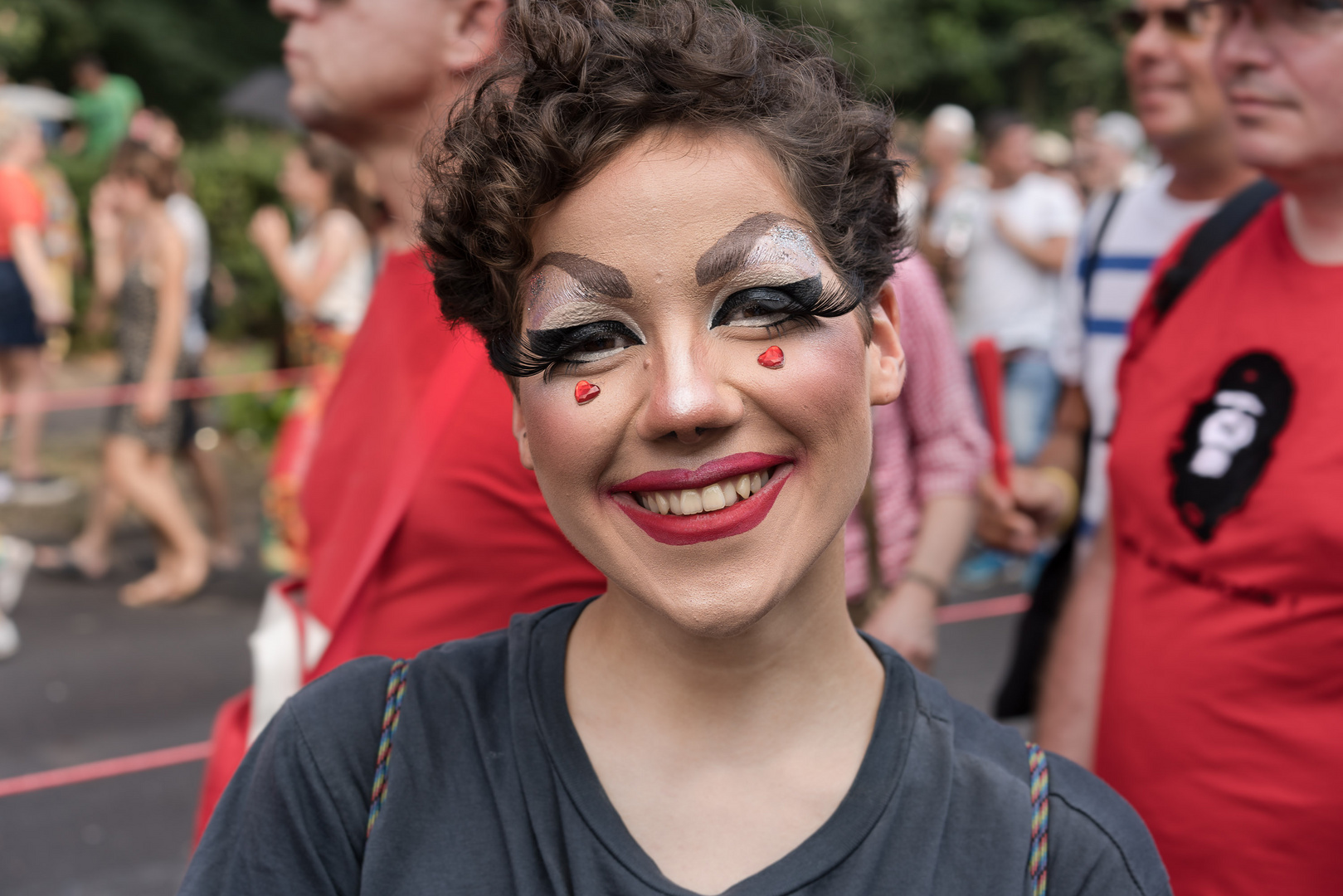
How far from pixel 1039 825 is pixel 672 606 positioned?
0.43m

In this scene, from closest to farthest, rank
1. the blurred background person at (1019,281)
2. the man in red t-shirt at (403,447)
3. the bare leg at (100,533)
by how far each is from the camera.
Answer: the man in red t-shirt at (403,447)
the blurred background person at (1019,281)
the bare leg at (100,533)

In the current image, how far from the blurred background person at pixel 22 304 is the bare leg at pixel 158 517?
74.0 inches

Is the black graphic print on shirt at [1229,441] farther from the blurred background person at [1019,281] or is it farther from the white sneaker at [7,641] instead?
the white sneaker at [7,641]

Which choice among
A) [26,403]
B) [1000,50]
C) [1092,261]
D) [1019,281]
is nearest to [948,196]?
[1019,281]

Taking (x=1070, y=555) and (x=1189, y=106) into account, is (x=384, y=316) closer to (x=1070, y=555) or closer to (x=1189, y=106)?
(x=1070, y=555)

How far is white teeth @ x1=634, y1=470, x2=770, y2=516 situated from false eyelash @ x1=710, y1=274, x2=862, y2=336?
154 mm

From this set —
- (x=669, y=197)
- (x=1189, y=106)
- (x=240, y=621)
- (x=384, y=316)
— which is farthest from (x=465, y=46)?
(x=240, y=621)

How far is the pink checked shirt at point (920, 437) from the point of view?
2.70 metres

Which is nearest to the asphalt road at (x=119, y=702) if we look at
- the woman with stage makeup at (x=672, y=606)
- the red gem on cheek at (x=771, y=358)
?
the woman with stage makeup at (x=672, y=606)

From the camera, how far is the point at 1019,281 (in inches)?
270

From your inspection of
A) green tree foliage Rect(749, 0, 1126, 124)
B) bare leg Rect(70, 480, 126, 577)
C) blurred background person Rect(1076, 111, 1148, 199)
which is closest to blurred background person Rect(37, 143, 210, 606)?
bare leg Rect(70, 480, 126, 577)

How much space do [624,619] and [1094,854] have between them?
0.55 m

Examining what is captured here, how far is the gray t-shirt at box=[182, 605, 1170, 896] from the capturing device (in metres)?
1.26

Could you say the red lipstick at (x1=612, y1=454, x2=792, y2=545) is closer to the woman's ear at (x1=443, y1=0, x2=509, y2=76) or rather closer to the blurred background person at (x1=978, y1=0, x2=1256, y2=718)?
the woman's ear at (x1=443, y1=0, x2=509, y2=76)
